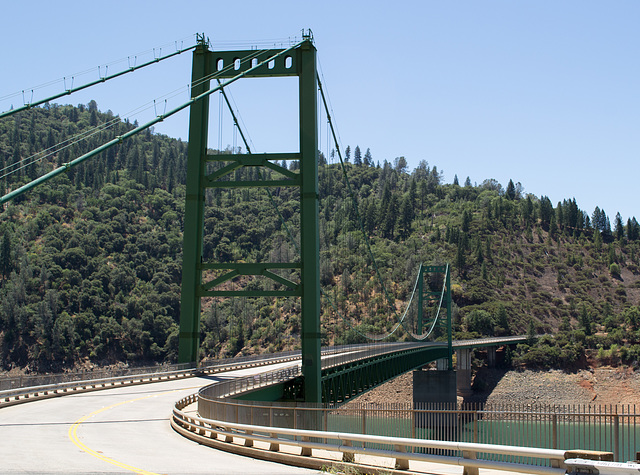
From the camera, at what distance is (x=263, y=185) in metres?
41.5

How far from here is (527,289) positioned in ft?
569

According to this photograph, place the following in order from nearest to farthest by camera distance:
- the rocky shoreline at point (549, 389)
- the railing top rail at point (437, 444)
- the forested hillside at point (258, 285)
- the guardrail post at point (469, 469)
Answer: the railing top rail at point (437, 444), the guardrail post at point (469, 469), the rocky shoreline at point (549, 389), the forested hillside at point (258, 285)

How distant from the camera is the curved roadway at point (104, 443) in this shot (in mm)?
15758

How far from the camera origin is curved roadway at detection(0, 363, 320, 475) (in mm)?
15758

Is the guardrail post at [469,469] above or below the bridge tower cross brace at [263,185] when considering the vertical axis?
below

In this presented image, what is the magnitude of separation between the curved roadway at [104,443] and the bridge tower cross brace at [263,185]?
842 centimetres

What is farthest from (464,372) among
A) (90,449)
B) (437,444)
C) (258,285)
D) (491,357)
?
(437,444)

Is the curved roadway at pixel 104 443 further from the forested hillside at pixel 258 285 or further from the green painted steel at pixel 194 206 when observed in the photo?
the forested hillside at pixel 258 285

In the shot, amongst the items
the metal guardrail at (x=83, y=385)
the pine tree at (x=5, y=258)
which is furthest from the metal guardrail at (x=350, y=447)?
the pine tree at (x=5, y=258)

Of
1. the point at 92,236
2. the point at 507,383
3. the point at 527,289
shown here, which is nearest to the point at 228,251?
the point at 92,236

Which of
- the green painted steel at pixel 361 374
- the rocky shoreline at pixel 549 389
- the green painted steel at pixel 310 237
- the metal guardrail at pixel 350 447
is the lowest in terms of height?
the rocky shoreline at pixel 549 389

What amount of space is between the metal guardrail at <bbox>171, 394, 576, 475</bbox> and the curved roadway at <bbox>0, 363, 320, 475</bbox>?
1.59ft

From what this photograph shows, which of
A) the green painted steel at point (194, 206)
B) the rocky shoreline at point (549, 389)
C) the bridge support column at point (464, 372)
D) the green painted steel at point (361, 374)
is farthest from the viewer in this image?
the bridge support column at point (464, 372)

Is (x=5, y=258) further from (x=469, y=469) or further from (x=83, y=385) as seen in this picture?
(x=469, y=469)
